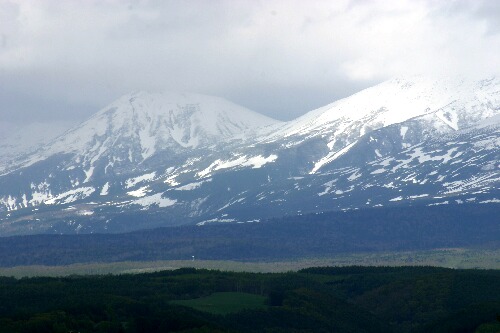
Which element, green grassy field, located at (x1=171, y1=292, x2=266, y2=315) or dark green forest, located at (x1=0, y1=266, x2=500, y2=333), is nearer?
dark green forest, located at (x1=0, y1=266, x2=500, y2=333)

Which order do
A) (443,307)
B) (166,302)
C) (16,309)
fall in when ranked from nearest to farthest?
1. (16,309)
2. (166,302)
3. (443,307)

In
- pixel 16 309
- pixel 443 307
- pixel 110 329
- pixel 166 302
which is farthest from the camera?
pixel 443 307

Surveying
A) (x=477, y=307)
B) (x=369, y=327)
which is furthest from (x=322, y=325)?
(x=477, y=307)

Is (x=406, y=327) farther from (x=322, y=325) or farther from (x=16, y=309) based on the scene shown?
(x=16, y=309)

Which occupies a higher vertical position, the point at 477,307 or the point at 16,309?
the point at 16,309

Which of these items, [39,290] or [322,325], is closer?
[322,325]

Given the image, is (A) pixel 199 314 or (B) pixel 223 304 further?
(B) pixel 223 304

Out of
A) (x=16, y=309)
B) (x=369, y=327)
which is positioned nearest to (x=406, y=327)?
(x=369, y=327)

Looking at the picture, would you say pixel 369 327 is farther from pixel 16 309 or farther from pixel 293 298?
pixel 16 309

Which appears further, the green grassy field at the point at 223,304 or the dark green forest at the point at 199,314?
the green grassy field at the point at 223,304
